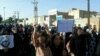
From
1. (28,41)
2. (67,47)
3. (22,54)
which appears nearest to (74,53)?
(67,47)

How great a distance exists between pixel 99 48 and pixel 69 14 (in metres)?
75.7

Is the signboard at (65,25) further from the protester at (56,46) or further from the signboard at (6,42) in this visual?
the signboard at (6,42)

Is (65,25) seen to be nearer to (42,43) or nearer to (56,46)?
(56,46)

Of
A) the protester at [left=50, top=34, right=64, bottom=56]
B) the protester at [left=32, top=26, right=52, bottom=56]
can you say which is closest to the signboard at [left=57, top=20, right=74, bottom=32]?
the protester at [left=50, top=34, right=64, bottom=56]

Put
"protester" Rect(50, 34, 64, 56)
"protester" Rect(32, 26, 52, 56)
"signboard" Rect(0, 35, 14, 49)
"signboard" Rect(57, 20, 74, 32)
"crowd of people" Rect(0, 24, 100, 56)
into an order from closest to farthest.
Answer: "protester" Rect(32, 26, 52, 56)
"crowd of people" Rect(0, 24, 100, 56)
"protester" Rect(50, 34, 64, 56)
"signboard" Rect(0, 35, 14, 49)
"signboard" Rect(57, 20, 74, 32)

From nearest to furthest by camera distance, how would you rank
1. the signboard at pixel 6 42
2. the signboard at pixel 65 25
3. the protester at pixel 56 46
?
the protester at pixel 56 46
the signboard at pixel 6 42
the signboard at pixel 65 25

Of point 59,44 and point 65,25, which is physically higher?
point 65,25

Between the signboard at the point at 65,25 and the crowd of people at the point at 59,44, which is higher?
the signboard at the point at 65,25

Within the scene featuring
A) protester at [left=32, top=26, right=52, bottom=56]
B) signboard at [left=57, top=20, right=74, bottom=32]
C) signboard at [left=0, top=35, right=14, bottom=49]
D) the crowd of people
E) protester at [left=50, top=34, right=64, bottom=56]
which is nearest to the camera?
protester at [left=32, top=26, right=52, bottom=56]

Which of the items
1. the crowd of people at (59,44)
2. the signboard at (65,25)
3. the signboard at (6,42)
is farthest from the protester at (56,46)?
the signboard at (6,42)

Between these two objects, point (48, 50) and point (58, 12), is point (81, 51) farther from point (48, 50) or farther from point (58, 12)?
point (58, 12)

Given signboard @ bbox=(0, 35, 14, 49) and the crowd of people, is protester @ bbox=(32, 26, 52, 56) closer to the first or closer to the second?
the crowd of people

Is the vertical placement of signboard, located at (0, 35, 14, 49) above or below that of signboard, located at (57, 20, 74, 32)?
below

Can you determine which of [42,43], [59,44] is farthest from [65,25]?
[42,43]
